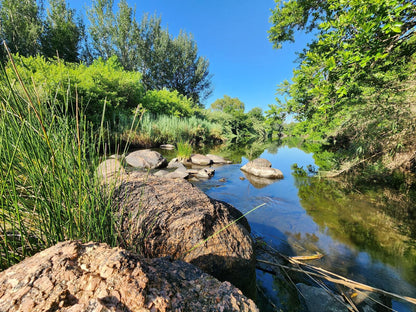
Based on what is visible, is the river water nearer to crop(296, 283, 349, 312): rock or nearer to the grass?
crop(296, 283, 349, 312): rock

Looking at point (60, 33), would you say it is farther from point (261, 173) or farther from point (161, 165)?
point (261, 173)

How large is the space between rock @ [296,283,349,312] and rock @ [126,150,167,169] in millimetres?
5699

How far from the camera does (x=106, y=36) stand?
21.9 metres

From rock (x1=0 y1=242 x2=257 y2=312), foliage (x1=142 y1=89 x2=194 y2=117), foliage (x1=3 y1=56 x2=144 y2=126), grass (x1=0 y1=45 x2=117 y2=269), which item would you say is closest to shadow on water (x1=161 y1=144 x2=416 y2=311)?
rock (x1=0 y1=242 x2=257 y2=312)

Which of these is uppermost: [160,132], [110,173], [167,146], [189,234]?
[160,132]

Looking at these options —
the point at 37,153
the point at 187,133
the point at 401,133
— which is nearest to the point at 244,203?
the point at 401,133

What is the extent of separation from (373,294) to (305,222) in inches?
62.4

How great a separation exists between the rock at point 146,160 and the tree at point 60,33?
21096 mm

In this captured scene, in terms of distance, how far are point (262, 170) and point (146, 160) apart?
432 cm

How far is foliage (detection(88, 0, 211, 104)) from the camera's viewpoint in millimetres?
21672

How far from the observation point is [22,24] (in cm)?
1786

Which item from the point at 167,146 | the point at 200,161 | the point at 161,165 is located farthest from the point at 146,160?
the point at 167,146

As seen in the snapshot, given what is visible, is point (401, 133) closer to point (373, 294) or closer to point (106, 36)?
point (373, 294)

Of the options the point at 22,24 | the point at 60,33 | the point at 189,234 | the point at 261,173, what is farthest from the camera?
the point at 60,33
